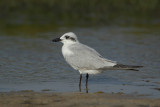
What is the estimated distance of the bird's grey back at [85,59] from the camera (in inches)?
306

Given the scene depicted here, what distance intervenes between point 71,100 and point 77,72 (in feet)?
8.18

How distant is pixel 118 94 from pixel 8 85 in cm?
217

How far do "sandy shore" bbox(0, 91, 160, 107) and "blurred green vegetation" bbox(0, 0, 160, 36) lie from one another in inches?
348

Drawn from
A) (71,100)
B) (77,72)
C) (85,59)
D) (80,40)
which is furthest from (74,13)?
(71,100)

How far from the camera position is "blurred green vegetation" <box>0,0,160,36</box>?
16505 millimetres

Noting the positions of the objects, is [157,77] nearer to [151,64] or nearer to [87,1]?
[151,64]

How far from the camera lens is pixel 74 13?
701 inches

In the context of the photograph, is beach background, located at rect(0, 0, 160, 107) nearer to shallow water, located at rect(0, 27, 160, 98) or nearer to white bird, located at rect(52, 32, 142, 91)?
shallow water, located at rect(0, 27, 160, 98)

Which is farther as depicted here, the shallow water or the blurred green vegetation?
the blurred green vegetation

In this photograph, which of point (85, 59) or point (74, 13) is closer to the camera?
point (85, 59)

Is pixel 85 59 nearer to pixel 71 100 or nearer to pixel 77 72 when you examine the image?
pixel 77 72

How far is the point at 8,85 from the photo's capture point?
773cm

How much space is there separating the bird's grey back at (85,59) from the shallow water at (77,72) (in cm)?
40

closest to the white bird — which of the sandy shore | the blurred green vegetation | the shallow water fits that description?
the shallow water
